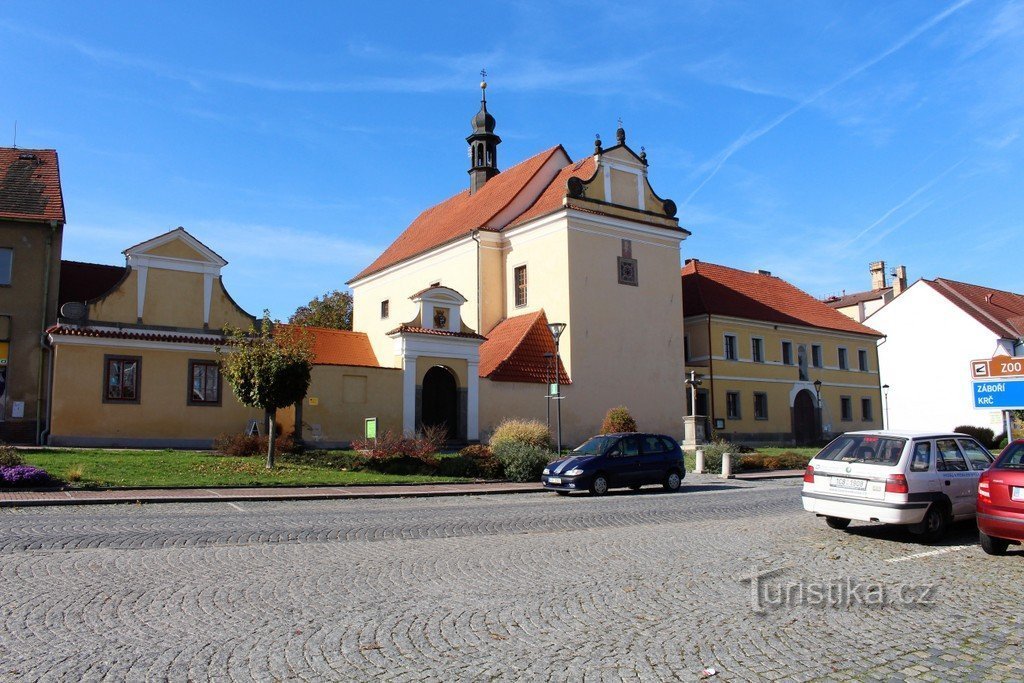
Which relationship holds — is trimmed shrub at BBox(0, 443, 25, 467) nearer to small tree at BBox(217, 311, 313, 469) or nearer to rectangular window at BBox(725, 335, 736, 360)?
small tree at BBox(217, 311, 313, 469)

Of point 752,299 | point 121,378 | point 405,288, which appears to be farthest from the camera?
point 752,299

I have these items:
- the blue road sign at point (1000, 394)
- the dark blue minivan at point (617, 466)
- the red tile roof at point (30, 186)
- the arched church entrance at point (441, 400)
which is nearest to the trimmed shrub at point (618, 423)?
the arched church entrance at point (441, 400)

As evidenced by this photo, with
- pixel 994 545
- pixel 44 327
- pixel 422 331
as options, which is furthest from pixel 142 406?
pixel 994 545

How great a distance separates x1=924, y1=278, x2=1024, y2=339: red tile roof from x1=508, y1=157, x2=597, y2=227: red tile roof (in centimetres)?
3044

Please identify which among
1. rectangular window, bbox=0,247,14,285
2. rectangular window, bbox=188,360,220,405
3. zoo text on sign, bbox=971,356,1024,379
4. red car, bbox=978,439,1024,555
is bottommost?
red car, bbox=978,439,1024,555

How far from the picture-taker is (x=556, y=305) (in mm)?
37531

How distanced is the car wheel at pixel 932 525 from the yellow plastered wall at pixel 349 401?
2117 cm

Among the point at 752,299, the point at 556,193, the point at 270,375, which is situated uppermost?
the point at 556,193

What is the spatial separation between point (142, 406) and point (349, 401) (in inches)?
268

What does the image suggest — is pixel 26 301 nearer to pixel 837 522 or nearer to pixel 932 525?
pixel 837 522

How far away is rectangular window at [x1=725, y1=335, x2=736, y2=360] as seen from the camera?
45.4m

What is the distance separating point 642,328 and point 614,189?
665 cm

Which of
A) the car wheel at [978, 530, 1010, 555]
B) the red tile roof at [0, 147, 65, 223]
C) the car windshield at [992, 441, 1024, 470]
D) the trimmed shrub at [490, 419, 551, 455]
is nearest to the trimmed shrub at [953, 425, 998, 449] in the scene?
the trimmed shrub at [490, 419, 551, 455]

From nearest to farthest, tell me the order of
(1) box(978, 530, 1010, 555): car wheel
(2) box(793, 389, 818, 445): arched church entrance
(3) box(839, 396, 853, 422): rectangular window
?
(1) box(978, 530, 1010, 555): car wheel < (2) box(793, 389, 818, 445): arched church entrance < (3) box(839, 396, 853, 422): rectangular window
